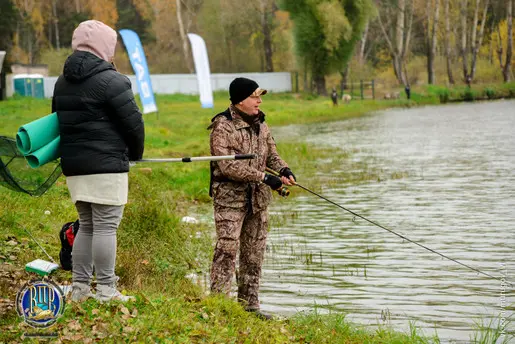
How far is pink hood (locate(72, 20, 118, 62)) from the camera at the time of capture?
250 inches

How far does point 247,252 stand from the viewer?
7316mm

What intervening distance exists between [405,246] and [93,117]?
569cm

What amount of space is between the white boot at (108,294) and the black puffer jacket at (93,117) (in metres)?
0.85

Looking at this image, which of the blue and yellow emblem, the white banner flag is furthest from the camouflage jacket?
the white banner flag

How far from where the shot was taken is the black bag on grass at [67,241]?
752 cm

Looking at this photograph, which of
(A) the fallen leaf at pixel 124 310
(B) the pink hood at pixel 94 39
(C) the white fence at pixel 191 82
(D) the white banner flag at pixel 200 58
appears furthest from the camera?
(C) the white fence at pixel 191 82

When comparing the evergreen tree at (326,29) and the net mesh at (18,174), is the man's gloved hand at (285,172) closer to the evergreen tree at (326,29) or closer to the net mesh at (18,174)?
the net mesh at (18,174)

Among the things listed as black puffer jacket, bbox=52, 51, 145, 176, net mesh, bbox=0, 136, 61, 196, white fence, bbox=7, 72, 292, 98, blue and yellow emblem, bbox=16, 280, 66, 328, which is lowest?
white fence, bbox=7, 72, 292, 98

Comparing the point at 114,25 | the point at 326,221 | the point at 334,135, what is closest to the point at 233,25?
the point at 114,25

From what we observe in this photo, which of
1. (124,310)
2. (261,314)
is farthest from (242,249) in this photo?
(124,310)

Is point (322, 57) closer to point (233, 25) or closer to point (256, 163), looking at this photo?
point (233, 25)

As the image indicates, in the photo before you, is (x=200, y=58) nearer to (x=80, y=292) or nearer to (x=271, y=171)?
(x=271, y=171)

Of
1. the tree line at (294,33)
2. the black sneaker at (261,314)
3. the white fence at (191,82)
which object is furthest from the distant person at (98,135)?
the white fence at (191,82)

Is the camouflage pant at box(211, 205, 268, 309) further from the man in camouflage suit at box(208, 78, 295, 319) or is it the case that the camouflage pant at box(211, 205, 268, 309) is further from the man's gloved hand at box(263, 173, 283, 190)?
the man's gloved hand at box(263, 173, 283, 190)
